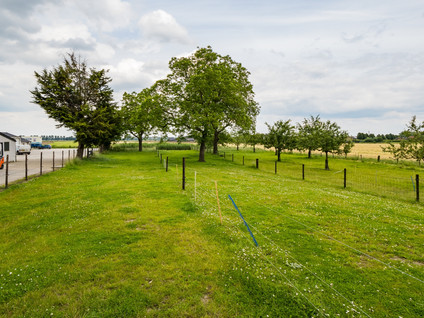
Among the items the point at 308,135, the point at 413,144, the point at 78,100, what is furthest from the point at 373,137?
the point at 78,100

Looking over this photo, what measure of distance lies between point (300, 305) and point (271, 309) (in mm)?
640

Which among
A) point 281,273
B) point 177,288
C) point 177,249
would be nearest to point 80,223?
point 177,249

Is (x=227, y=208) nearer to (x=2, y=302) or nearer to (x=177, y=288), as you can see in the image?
(x=177, y=288)

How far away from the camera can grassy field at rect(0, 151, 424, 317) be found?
4645 millimetres

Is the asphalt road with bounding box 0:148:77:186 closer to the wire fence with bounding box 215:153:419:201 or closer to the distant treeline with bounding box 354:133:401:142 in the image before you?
the wire fence with bounding box 215:153:419:201

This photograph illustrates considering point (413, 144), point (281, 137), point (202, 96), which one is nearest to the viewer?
point (413, 144)

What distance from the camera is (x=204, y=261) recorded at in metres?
6.31

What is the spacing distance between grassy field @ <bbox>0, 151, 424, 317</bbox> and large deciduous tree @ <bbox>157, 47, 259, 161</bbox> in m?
22.6

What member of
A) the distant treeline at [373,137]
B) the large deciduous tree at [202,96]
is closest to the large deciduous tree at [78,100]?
the large deciduous tree at [202,96]

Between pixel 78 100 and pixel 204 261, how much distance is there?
38.5 metres

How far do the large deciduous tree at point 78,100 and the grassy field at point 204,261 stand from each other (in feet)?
83.8

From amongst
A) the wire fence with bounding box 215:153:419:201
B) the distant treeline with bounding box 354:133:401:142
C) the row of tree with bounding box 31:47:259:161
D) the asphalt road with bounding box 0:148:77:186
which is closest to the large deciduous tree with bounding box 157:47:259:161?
the row of tree with bounding box 31:47:259:161

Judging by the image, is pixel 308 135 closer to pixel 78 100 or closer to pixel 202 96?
pixel 202 96

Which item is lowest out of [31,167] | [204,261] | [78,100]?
[204,261]
